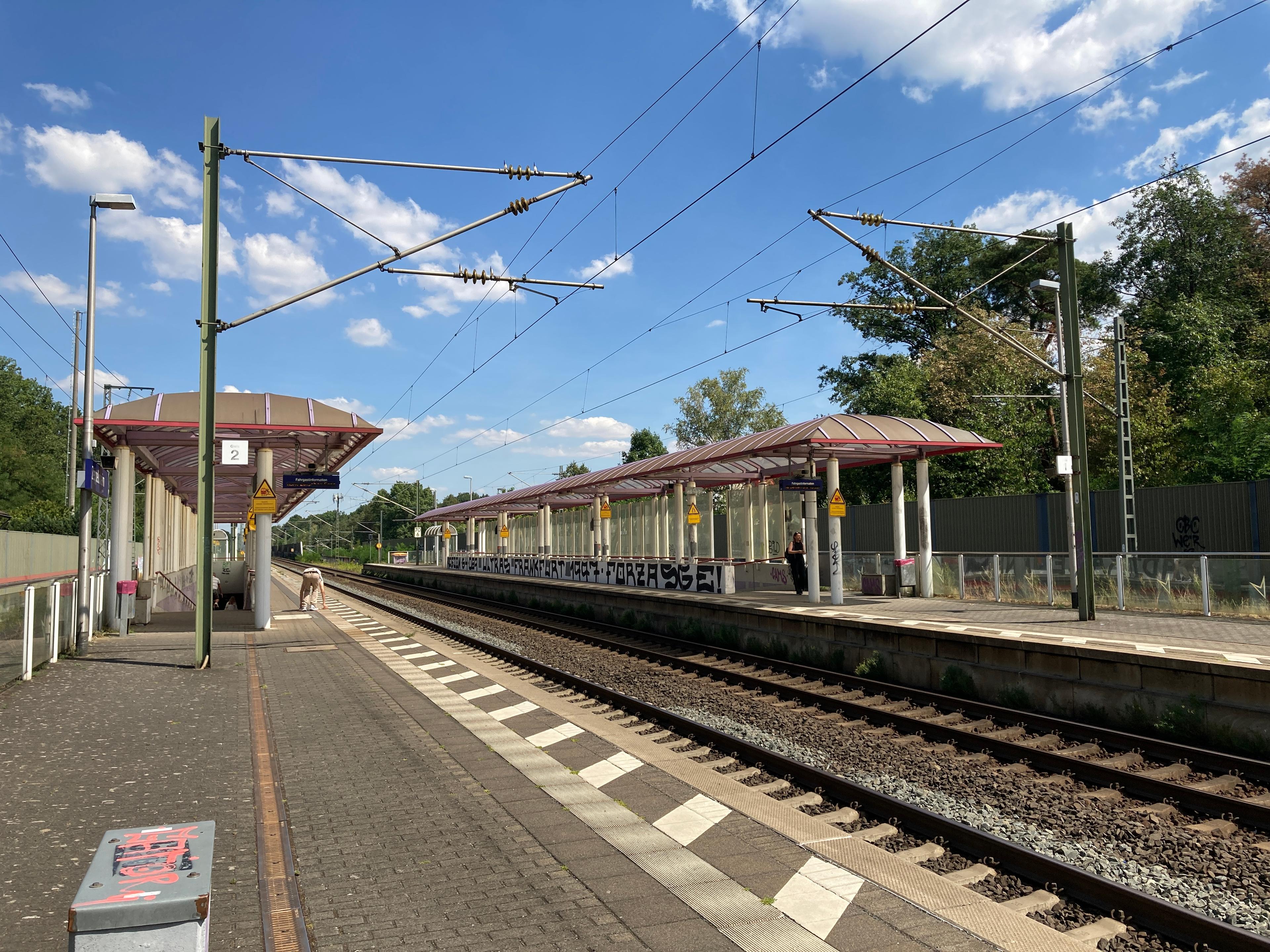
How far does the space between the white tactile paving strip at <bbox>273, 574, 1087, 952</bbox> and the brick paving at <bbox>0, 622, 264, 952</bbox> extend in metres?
2.13

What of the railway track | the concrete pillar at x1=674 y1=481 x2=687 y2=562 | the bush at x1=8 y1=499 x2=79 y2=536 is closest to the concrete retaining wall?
the railway track

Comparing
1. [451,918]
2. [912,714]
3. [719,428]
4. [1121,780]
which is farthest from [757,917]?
[719,428]

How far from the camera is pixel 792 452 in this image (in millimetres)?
20375

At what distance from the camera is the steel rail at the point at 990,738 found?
23.2 feet

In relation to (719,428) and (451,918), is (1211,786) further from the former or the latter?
(719,428)

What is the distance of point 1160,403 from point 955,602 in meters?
15.4

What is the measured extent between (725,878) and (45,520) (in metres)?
58.5

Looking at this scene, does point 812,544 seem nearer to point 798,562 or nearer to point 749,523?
point 798,562

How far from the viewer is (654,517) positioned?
111 ft

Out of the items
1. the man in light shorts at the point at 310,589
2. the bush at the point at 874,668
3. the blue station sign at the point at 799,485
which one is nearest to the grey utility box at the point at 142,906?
the bush at the point at 874,668

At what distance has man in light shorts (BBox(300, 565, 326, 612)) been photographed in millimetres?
27125

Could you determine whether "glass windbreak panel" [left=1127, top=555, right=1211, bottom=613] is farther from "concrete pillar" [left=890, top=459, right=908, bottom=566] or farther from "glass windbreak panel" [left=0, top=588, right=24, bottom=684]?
"glass windbreak panel" [left=0, top=588, right=24, bottom=684]

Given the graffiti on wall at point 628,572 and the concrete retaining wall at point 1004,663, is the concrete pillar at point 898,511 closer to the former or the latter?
the concrete retaining wall at point 1004,663

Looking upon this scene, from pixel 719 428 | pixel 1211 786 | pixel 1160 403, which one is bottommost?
pixel 1211 786
